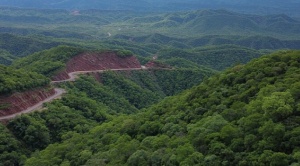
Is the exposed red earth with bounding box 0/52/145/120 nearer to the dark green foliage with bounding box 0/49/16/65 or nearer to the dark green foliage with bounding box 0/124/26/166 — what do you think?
the dark green foliage with bounding box 0/124/26/166

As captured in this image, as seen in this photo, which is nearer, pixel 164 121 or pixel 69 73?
pixel 164 121

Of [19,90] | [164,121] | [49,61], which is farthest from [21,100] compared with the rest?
[164,121]

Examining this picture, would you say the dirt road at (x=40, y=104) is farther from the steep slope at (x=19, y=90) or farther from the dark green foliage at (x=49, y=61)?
the dark green foliage at (x=49, y=61)

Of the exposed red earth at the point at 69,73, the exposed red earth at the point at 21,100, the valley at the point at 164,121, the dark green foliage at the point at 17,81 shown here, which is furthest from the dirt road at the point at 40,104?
the dark green foliage at the point at 17,81

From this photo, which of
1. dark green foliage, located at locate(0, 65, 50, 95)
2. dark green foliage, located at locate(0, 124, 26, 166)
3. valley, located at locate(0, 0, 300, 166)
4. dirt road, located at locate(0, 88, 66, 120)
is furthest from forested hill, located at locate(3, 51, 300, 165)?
dark green foliage, located at locate(0, 65, 50, 95)

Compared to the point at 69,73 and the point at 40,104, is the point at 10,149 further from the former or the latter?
the point at 69,73

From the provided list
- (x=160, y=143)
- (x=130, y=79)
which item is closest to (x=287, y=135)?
(x=160, y=143)
